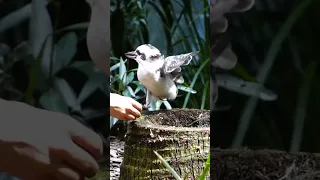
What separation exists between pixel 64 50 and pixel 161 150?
1.50ft

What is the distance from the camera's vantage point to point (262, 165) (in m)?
0.57

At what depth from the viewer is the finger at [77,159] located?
56 cm

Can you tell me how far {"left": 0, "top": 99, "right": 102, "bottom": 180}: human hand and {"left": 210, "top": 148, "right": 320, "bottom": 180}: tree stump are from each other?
0.17 meters

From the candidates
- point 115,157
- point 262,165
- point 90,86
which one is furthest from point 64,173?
point 115,157

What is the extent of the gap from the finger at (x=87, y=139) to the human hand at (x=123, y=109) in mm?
364

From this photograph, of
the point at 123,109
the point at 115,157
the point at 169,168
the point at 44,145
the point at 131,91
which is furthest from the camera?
the point at 131,91

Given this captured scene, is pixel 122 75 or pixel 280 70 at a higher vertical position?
pixel 122 75

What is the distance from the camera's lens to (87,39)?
0.57 metres

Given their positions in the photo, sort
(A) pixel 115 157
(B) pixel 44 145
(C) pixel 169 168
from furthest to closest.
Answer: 1. (A) pixel 115 157
2. (C) pixel 169 168
3. (B) pixel 44 145

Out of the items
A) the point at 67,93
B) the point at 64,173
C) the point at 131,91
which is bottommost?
the point at 64,173

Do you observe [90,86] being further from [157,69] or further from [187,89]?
[187,89]

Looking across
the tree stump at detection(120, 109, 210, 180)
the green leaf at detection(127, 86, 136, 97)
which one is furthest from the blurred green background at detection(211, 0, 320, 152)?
the green leaf at detection(127, 86, 136, 97)

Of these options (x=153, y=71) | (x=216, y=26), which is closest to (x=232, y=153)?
(x=216, y=26)

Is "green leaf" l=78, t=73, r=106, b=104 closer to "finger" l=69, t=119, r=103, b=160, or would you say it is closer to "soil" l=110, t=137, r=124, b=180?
"finger" l=69, t=119, r=103, b=160
